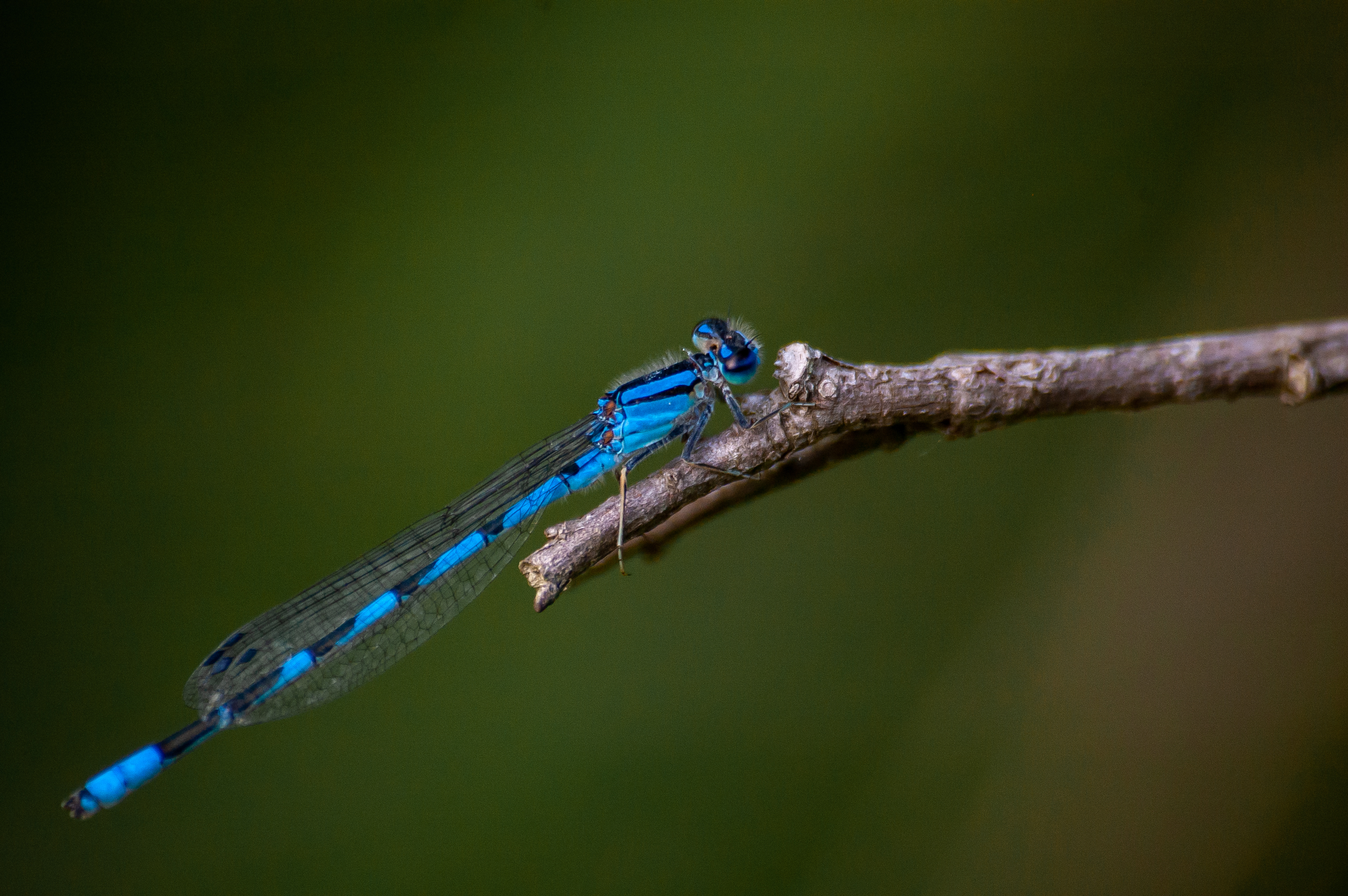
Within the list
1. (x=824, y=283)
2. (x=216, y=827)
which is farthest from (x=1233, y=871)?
(x=216, y=827)

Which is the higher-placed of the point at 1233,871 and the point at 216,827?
the point at 216,827

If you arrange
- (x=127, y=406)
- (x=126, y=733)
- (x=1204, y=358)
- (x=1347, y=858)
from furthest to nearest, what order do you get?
1. (x=127, y=406)
2. (x=126, y=733)
3. (x=1347, y=858)
4. (x=1204, y=358)

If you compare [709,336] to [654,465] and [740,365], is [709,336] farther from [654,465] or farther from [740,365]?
[654,465]

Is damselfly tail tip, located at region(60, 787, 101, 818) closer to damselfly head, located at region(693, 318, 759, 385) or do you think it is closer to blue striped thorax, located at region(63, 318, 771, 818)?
blue striped thorax, located at region(63, 318, 771, 818)

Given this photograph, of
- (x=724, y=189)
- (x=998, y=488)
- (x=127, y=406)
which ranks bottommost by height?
(x=998, y=488)

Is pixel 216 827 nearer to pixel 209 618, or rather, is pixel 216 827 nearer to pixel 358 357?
pixel 209 618

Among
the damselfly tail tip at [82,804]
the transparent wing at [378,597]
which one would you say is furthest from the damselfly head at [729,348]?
the damselfly tail tip at [82,804]

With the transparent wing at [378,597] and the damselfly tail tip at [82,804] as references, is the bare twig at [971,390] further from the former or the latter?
the damselfly tail tip at [82,804]
